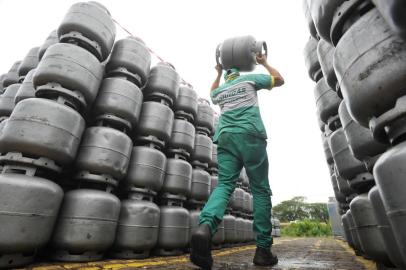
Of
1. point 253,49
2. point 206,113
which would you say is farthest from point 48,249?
point 206,113

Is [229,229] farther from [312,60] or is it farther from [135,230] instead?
[312,60]

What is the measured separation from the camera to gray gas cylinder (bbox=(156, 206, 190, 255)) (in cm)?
277

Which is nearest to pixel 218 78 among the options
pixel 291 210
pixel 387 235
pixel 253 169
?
pixel 253 169

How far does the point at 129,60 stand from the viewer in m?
2.96

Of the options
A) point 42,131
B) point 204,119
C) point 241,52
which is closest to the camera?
point 42,131

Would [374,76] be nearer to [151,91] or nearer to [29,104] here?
[29,104]

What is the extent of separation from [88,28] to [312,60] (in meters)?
2.39

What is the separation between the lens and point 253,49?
109 inches

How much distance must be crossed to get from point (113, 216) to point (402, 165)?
2184 mm

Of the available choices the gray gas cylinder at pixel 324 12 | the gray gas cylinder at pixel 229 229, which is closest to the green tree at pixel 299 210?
the gray gas cylinder at pixel 229 229

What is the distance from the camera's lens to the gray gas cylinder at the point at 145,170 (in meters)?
2.70

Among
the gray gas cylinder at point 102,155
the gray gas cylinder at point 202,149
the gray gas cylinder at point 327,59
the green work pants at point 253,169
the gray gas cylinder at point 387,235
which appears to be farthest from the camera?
the gray gas cylinder at point 202,149

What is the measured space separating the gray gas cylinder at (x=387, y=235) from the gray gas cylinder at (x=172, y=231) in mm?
2241

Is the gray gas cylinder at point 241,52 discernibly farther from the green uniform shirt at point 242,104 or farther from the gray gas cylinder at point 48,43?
the gray gas cylinder at point 48,43
